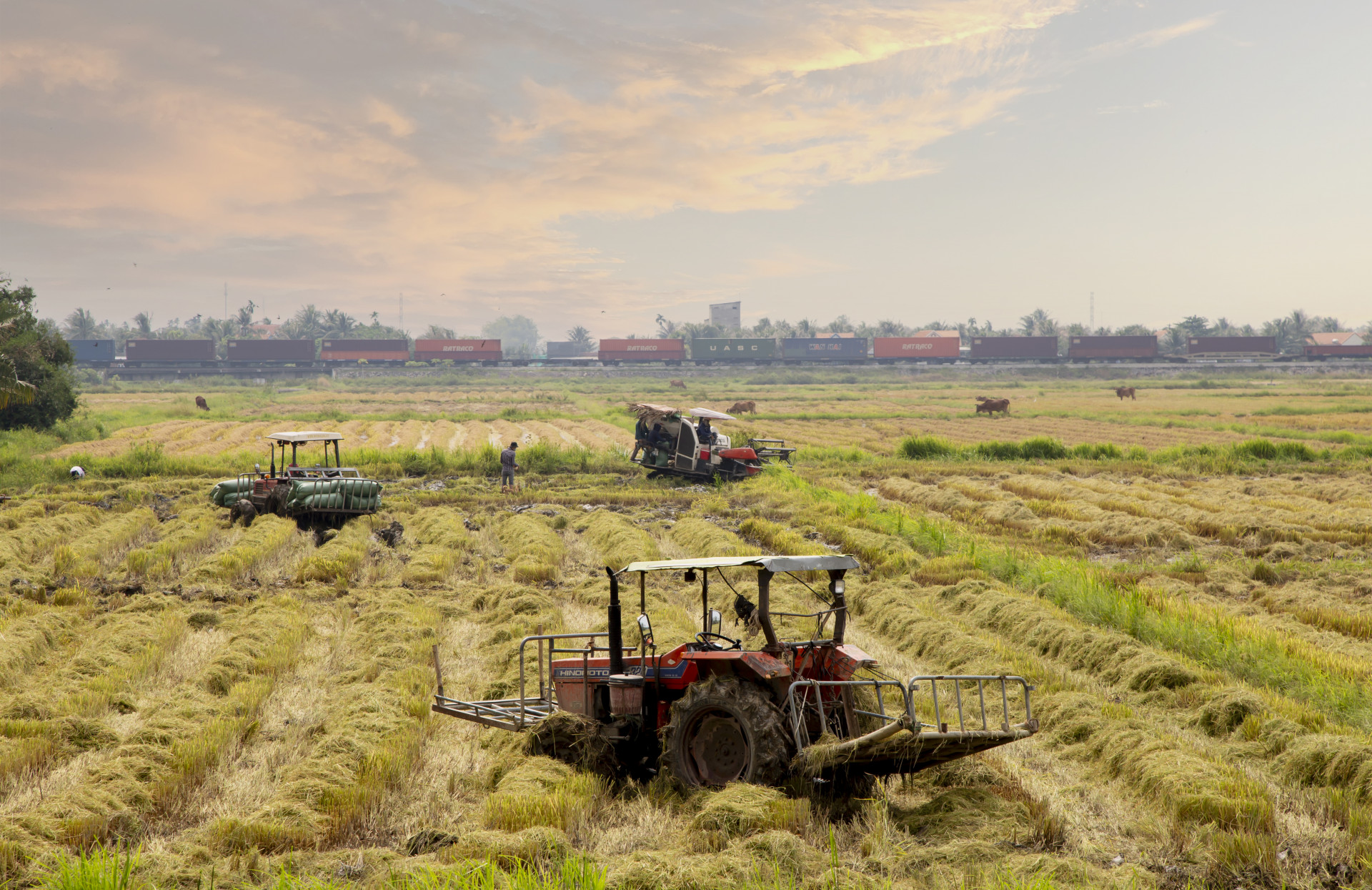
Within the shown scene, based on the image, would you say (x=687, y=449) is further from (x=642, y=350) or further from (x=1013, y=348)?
(x=1013, y=348)

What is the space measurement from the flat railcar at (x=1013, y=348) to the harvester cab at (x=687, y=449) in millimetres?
93238

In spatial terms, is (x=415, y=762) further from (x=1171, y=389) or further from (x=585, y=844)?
(x=1171, y=389)

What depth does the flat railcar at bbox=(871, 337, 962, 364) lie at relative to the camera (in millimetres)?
120438

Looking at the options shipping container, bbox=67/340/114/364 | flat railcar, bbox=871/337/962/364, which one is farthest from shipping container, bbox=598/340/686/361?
shipping container, bbox=67/340/114/364

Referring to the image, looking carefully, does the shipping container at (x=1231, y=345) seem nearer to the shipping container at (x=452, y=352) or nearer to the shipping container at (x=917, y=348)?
the shipping container at (x=917, y=348)

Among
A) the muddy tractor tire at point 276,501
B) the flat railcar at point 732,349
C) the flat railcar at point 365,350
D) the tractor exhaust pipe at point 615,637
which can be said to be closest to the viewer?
the tractor exhaust pipe at point 615,637

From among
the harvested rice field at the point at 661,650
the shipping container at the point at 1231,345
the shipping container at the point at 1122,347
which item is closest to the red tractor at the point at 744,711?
the harvested rice field at the point at 661,650

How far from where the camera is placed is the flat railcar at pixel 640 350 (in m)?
125

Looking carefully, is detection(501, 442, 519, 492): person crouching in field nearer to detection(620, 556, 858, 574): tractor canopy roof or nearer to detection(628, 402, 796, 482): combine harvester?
detection(628, 402, 796, 482): combine harvester

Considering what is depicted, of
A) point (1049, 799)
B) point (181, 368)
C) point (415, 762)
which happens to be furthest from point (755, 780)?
point (181, 368)

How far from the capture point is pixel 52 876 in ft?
18.0

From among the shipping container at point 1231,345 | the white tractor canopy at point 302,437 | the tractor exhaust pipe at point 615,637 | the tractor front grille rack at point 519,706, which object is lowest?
the tractor front grille rack at point 519,706

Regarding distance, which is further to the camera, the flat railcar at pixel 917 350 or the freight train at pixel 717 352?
the flat railcar at pixel 917 350

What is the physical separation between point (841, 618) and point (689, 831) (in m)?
2.21
